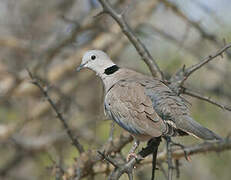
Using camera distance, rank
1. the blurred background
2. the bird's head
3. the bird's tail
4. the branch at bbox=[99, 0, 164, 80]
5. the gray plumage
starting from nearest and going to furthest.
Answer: the bird's tail < the gray plumage < the branch at bbox=[99, 0, 164, 80] < the bird's head < the blurred background

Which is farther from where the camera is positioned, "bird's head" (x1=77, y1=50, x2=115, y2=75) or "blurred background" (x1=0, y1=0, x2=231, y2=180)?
"blurred background" (x1=0, y1=0, x2=231, y2=180)

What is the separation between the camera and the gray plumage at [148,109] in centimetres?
322

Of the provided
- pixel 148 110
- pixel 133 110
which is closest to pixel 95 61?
pixel 133 110

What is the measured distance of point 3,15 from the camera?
7.76 m

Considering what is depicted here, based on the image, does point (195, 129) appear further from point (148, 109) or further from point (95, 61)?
point (95, 61)

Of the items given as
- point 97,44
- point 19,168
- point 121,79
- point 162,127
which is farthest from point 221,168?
point 162,127

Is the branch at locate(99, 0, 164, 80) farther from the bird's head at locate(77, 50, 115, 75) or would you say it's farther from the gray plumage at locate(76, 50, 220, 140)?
the bird's head at locate(77, 50, 115, 75)

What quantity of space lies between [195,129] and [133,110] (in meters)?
0.65

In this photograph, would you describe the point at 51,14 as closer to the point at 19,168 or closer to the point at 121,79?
the point at 19,168

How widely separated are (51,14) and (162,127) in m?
4.87

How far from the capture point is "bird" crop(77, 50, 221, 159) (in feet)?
10.6

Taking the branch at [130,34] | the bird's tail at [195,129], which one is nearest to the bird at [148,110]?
the bird's tail at [195,129]

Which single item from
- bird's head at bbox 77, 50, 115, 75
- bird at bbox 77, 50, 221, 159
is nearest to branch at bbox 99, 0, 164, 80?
bird at bbox 77, 50, 221, 159

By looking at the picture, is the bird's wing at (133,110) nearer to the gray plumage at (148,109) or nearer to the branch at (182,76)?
the gray plumage at (148,109)
